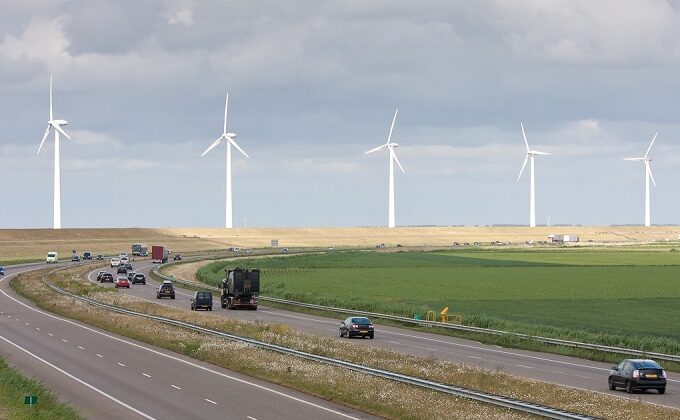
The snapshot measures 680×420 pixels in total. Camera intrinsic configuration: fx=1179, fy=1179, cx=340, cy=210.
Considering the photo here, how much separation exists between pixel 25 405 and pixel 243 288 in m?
57.0

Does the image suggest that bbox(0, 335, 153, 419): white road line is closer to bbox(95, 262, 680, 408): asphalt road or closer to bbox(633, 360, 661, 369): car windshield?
bbox(95, 262, 680, 408): asphalt road

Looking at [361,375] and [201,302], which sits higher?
[201,302]

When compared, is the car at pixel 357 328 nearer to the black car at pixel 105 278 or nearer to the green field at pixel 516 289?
the green field at pixel 516 289

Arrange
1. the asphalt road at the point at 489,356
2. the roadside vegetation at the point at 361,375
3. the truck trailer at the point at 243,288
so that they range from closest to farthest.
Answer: the roadside vegetation at the point at 361,375
the asphalt road at the point at 489,356
the truck trailer at the point at 243,288

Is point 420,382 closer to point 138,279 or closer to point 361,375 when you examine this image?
point 361,375

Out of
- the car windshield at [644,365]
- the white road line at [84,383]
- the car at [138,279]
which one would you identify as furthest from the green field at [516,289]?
the white road line at [84,383]

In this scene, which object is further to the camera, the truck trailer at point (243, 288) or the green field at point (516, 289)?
the truck trailer at point (243, 288)

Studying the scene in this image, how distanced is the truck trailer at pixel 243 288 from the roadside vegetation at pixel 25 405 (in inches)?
1846

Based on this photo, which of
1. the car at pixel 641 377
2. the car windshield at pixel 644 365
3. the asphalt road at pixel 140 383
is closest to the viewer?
the asphalt road at pixel 140 383

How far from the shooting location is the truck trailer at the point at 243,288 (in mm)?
94375

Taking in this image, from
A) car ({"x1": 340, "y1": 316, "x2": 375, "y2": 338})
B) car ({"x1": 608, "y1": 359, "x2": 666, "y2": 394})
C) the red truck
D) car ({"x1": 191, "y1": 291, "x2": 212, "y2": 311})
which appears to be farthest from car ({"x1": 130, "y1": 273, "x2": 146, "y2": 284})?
car ({"x1": 608, "y1": 359, "x2": 666, "y2": 394})

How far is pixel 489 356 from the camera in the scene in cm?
6078

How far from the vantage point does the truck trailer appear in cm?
9438

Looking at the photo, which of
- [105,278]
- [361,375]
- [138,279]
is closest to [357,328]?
[361,375]
